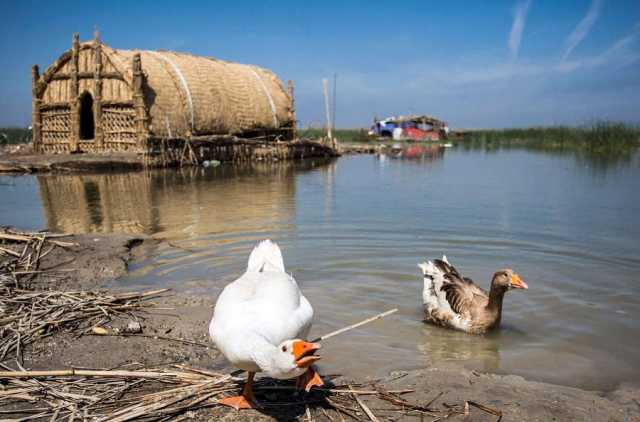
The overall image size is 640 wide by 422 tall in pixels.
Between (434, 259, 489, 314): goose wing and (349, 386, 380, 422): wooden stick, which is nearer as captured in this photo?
(349, 386, 380, 422): wooden stick

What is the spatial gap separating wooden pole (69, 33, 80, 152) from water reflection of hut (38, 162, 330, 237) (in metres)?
4.10

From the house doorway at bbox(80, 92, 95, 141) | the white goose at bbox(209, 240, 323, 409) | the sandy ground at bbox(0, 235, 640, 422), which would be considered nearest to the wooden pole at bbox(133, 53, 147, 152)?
the house doorway at bbox(80, 92, 95, 141)

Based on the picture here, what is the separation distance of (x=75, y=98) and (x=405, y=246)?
62.8ft

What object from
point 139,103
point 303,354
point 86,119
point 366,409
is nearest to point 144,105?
point 139,103

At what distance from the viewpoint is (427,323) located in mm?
5637

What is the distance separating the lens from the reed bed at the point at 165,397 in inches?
130

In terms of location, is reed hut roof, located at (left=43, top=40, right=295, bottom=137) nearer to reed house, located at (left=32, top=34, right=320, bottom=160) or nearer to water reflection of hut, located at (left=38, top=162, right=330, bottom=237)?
reed house, located at (left=32, top=34, right=320, bottom=160)

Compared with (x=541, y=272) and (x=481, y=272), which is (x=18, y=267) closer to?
(x=481, y=272)

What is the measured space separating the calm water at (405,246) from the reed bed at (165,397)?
731 mm

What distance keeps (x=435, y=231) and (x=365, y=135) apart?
52.6m

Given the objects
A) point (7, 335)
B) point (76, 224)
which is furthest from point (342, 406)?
point (76, 224)

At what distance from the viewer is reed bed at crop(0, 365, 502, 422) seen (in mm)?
3301

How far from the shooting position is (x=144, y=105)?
20547mm

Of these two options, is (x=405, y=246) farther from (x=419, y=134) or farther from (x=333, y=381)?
(x=419, y=134)
